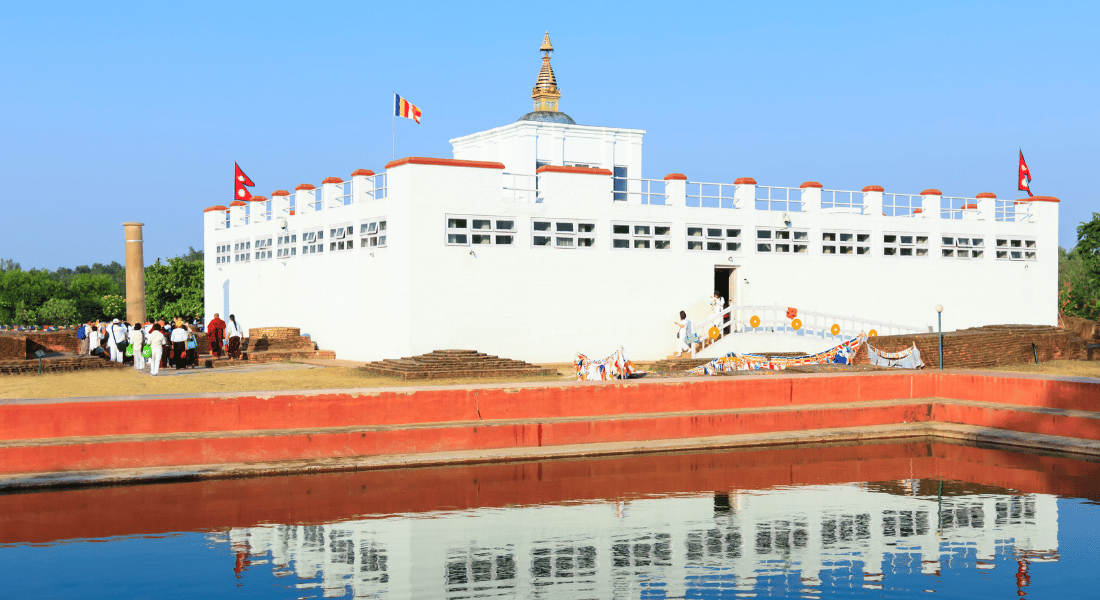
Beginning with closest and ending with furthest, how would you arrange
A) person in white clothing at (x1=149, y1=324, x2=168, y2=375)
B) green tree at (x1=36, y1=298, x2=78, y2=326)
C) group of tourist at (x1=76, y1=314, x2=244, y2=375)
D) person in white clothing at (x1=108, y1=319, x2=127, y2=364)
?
person in white clothing at (x1=149, y1=324, x2=168, y2=375) < group of tourist at (x1=76, y1=314, x2=244, y2=375) < person in white clothing at (x1=108, y1=319, x2=127, y2=364) < green tree at (x1=36, y1=298, x2=78, y2=326)

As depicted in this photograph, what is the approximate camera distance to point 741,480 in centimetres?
1831

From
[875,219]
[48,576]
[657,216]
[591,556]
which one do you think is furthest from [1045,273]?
[48,576]

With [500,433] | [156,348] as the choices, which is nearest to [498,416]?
[500,433]

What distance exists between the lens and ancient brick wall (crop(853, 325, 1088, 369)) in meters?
28.3

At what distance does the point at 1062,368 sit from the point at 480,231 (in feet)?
51.1

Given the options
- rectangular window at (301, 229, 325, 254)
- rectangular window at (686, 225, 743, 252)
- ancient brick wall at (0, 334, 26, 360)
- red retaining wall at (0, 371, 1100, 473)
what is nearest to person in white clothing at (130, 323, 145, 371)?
ancient brick wall at (0, 334, 26, 360)

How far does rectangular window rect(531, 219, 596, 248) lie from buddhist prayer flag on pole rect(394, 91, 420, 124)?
4584 mm

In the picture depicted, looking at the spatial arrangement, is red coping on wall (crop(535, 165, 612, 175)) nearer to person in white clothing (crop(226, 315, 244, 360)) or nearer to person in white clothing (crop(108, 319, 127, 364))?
person in white clothing (crop(226, 315, 244, 360))

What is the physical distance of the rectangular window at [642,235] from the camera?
31.9m

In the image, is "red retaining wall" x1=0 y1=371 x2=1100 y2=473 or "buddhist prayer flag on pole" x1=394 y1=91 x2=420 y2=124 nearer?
"red retaining wall" x1=0 y1=371 x2=1100 y2=473

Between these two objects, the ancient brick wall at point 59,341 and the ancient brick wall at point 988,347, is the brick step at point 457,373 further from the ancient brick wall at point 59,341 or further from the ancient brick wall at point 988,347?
the ancient brick wall at point 59,341

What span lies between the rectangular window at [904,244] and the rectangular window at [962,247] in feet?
2.61

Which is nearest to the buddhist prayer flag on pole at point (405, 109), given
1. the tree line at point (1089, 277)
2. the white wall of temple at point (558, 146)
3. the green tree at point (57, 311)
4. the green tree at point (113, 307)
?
the white wall of temple at point (558, 146)

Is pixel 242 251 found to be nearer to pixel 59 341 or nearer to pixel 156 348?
pixel 59 341
